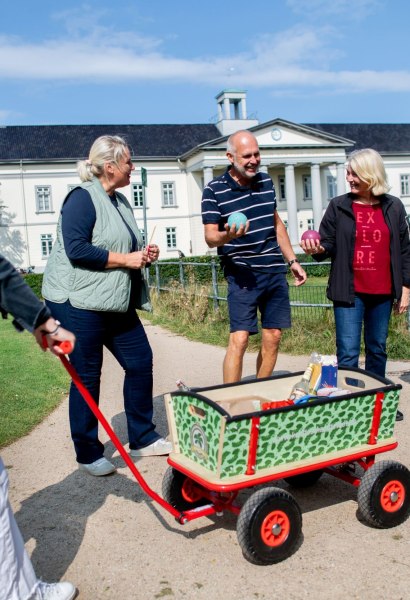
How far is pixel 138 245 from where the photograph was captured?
16.1ft

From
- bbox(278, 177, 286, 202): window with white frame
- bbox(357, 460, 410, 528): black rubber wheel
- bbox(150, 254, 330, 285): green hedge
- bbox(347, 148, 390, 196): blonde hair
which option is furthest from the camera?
bbox(278, 177, 286, 202): window with white frame

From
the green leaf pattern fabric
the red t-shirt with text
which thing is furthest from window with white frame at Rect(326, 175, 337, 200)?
the green leaf pattern fabric

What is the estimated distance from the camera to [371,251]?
210 inches

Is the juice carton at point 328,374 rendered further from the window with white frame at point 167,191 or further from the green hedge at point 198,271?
the window with white frame at point 167,191

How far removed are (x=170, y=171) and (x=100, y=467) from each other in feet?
175

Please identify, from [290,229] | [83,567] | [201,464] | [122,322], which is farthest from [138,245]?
[290,229]

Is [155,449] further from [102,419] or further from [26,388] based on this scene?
[26,388]

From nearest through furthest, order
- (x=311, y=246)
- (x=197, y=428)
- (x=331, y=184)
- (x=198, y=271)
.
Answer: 1. (x=197, y=428)
2. (x=311, y=246)
3. (x=198, y=271)
4. (x=331, y=184)

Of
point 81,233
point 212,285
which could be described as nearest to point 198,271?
point 212,285

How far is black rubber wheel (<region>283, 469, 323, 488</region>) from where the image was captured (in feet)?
13.8

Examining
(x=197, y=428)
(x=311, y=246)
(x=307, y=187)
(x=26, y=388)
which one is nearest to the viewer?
(x=197, y=428)

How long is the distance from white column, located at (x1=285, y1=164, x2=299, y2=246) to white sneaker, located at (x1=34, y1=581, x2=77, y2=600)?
53.9 metres

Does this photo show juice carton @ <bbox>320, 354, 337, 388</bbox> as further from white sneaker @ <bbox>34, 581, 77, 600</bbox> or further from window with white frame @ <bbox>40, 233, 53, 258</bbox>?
window with white frame @ <bbox>40, 233, 53, 258</bbox>

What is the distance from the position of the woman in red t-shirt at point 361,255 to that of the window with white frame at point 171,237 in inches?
2004
